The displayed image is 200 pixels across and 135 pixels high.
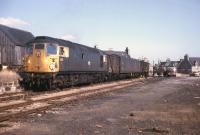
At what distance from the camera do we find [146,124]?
10.6 metres

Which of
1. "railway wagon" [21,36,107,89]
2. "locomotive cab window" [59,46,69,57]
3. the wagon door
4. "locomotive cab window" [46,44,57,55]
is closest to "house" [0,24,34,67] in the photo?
the wagon door

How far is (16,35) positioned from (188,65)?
98144mm

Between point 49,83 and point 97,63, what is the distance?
11.8 metres

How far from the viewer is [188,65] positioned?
141000 mm

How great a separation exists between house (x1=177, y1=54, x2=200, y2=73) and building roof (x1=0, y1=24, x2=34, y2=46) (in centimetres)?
9266

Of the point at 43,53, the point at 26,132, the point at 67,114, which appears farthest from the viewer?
the point at 43,53

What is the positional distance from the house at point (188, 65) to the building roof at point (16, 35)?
3648 inches

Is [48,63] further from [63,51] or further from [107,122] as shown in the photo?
→ [107,122]

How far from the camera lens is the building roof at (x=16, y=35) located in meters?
54.2

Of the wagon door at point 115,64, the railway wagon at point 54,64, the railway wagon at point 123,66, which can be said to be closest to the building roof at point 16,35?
the railway wagon at point 123,66

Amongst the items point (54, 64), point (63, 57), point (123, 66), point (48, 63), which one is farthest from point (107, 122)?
point (123, 66)

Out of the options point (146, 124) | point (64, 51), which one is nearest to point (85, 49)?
point (64, 51)

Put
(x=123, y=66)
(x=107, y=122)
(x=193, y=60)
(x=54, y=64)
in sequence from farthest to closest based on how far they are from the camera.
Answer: (x=193, y=60) < (x=123, y=66) < (x=54, y=64) < (x=107, y=122)

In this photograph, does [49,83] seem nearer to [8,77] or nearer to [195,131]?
[8,77]
